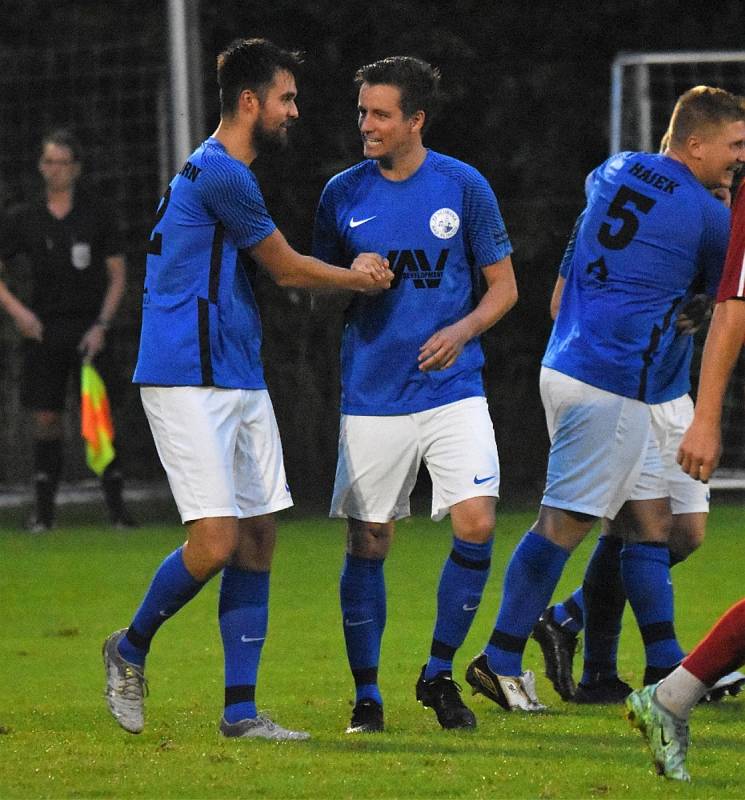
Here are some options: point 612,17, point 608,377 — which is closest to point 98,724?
point 608,377

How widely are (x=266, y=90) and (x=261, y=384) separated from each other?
3.01 feet

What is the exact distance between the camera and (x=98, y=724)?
245 inches

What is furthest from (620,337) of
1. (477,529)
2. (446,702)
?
(446,702)

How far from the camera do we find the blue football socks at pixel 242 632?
232 inches

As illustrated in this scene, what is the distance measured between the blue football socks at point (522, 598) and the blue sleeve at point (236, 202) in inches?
57.0

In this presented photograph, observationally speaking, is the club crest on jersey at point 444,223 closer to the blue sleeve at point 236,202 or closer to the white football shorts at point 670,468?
the blue sleeve at point 236,202

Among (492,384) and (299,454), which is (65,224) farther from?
(492,384)

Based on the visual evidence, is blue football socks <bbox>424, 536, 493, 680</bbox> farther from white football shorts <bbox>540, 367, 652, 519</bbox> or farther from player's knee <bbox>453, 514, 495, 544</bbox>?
white football shorts <bbox>540, 367, 652, 519</bbox>

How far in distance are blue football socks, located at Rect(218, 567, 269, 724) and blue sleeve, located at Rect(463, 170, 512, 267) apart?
1.26 m

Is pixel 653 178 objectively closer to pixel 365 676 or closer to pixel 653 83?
pixel 365 676

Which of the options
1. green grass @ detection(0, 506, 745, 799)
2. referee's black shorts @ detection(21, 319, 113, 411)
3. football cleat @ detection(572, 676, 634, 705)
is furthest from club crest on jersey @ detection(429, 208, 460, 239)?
referee's black shorts @ detection(21, 319, 113, 411)

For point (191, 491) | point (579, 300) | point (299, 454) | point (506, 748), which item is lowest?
point (299, 454)

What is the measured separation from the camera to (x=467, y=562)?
6188 millimetres

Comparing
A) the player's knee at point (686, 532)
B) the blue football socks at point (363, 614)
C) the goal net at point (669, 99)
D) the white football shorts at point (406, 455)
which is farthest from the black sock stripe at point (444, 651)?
the goal net at point (669, 99)
